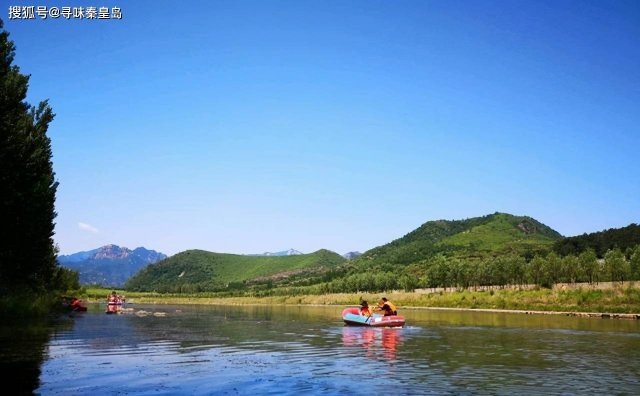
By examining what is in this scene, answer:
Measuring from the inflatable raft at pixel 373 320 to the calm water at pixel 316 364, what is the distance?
1076 centimetres

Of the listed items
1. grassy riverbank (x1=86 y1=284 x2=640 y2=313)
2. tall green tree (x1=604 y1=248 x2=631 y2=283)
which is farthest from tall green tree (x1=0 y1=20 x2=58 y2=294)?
tall green tree (x1=604 y1=248 x2=631 y2=283)

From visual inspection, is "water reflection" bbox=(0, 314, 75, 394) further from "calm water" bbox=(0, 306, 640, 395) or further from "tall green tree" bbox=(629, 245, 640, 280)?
"tall green tree" bbox=(629, 245, 640, 280)

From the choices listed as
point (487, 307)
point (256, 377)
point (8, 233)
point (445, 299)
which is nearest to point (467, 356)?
point (256, 377)

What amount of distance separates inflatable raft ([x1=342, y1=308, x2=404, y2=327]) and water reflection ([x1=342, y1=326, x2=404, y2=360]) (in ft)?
3.09

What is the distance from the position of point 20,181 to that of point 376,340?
3689cm

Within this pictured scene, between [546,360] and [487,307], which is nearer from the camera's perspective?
[546,360]

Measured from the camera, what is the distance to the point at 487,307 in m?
125

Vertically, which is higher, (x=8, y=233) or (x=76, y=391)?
(x=8, y=233)

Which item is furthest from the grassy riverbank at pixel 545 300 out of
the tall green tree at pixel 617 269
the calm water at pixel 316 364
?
the calm water at pixel 316 364

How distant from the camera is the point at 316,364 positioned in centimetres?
3091

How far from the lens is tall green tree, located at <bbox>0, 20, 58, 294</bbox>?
4434 cm

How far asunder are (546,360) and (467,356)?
15.9ft

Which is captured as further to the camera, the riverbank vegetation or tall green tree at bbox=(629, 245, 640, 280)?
tall green tree at bbox=(629, 245, 640, 280)

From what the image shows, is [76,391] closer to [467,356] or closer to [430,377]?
[430,377]
